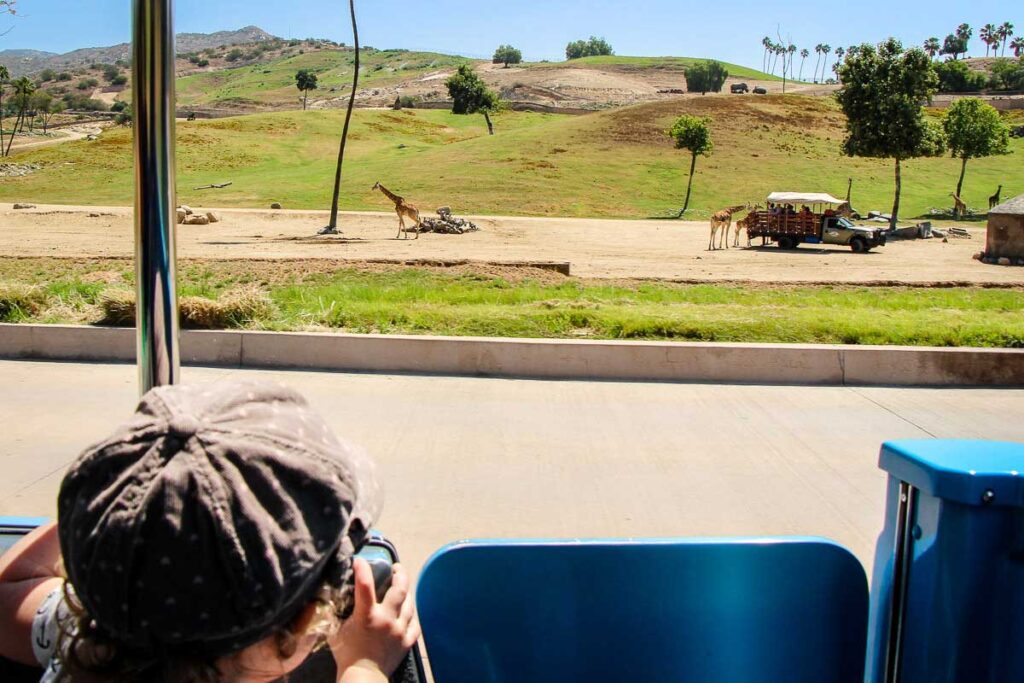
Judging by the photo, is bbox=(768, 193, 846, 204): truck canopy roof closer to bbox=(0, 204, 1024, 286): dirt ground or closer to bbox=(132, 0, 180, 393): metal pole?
bbox=(0, 204, 1024, 286): dirt ground

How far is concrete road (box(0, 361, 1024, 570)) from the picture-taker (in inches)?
225

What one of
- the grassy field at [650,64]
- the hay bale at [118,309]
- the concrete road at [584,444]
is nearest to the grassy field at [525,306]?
the hay bale at [118,309]

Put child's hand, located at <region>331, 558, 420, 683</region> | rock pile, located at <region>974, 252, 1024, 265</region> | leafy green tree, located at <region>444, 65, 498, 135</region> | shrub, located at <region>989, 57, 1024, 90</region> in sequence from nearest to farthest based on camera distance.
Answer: child's hand, located at <region>331, 558, 420, 683</region>
rock pile, located at <region>974, 252, 1024, 265</region>
leafy green tree, located at <region>444, 65, 498, 135</region>
shrub, located at <region>989, 57, 1024, 90</region>

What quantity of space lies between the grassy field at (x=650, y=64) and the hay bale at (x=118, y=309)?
162m

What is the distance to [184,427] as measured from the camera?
1234 millimetres

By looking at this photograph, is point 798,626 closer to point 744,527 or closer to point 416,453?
point 744,527

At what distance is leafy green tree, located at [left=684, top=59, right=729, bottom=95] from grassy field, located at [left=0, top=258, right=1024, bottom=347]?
138 m

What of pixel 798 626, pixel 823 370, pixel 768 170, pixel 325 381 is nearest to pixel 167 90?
pixel 798 626

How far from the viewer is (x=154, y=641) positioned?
125cm

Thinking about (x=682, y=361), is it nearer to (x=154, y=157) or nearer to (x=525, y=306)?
(x=525, y=306)

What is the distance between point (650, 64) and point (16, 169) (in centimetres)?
13545

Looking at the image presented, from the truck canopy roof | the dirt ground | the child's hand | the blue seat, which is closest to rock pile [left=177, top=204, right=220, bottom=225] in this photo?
the dirt ground

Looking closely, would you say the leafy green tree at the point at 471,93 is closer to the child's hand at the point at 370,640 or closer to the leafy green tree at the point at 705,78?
the leafy green tree at the point at 705,78

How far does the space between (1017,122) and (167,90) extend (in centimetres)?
9027
